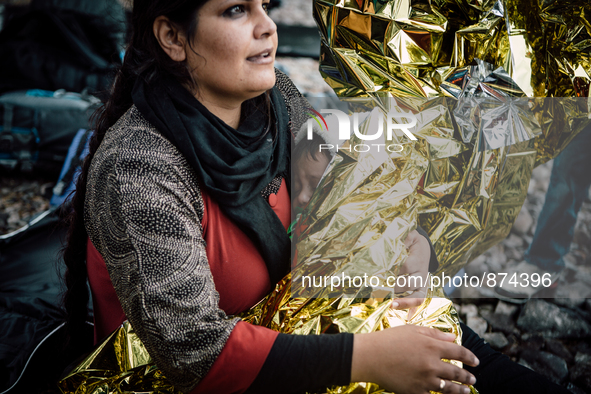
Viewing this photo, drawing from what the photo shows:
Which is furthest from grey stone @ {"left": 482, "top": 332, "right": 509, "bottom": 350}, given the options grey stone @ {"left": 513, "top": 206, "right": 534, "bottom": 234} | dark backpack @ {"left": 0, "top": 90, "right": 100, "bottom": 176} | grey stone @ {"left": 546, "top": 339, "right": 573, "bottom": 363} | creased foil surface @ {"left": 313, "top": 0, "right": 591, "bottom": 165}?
dark backpack @ {"left": 0, "top": 90, "right": 100, "bottom": 176}

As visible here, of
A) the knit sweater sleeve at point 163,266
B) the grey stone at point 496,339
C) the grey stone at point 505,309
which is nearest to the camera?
the knit sweater sleeve at point 163,266

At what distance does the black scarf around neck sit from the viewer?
0.91 m

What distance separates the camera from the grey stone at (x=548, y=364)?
5.12ft

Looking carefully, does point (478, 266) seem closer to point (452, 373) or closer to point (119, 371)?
point (452, 373)

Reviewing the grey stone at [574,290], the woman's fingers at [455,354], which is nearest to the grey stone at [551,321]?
the grey stone at [574,290]

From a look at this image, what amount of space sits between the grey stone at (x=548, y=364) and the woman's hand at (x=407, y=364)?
951 mm

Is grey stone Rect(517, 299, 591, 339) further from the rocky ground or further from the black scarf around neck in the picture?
the black scarf around neck

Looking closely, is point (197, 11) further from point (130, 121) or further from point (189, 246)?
point (189, 246)

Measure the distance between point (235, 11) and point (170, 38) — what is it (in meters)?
0.15

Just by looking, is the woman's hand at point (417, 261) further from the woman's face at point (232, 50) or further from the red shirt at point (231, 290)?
the woman's face at point (232, 50)

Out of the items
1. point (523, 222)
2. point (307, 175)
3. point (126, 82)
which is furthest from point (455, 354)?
point (126, 82)

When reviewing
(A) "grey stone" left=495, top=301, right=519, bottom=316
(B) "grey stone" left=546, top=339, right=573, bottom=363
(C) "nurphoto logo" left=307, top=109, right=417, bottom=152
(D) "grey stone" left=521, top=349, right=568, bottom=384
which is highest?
(C) "nurphoto logo" left=307, top=109, right=417, bottom=152

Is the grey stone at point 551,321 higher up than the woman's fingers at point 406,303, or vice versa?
the woman's fingers at point 406,303

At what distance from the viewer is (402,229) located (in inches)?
39.3
